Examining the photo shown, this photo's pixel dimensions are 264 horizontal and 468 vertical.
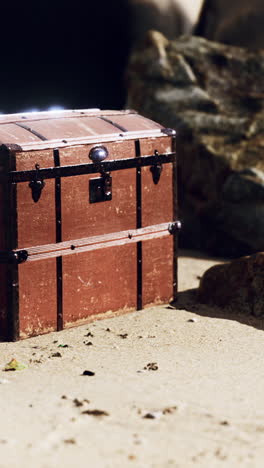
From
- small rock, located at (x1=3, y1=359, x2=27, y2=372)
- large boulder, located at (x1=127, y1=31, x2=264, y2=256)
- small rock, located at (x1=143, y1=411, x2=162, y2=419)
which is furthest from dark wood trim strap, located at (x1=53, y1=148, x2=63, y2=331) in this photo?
large boulder, located at (x1=127, y1=31, x2=264, y2=256)

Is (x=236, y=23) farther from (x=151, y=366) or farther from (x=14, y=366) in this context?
(x=14, y=366)

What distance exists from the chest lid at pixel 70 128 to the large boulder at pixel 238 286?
114cm

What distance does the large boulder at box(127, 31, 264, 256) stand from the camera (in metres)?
9.55

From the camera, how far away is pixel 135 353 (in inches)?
259

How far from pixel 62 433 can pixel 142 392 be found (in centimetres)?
76

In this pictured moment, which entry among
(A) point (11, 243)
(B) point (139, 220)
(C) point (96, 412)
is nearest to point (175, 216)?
(B) point (139, 220)

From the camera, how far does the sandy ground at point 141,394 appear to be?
192 inches

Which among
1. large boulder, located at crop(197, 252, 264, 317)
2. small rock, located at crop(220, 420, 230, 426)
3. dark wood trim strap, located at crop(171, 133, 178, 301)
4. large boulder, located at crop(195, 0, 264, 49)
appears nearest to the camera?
small rock, located at crop(220, 420, 230, 426)

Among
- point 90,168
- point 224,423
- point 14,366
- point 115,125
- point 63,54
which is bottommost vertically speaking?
point 14,366

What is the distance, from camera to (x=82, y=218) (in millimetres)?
7117

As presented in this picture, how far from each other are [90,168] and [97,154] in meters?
0.11

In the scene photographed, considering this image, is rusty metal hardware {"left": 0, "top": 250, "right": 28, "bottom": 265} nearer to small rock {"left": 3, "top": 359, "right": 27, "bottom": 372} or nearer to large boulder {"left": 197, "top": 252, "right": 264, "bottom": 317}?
small rock {"left": 3, "top": 359, "right": 27, "bottom": 372}

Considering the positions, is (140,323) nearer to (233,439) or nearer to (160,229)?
(160,229)

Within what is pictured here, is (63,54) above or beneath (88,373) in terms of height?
above
